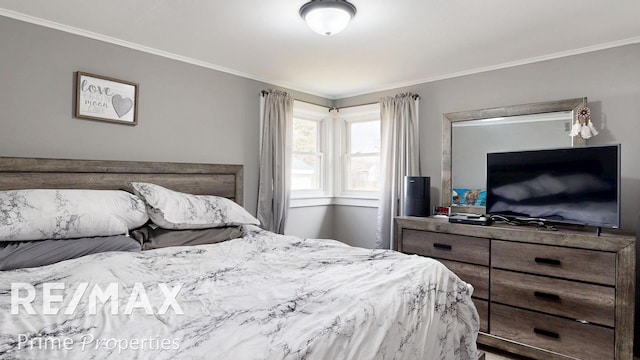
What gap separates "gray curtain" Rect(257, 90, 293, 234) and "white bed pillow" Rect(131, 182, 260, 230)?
0.87 meters

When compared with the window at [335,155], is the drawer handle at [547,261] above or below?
below

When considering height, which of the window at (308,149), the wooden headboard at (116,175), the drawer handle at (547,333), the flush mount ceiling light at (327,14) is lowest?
the drawer handle at (547,333)

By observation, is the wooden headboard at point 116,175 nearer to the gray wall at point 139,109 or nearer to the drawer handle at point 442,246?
the gray wall at point 139,109

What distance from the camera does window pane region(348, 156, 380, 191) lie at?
4352mm

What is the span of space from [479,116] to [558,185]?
3.16 feet

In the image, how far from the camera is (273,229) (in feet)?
12.1

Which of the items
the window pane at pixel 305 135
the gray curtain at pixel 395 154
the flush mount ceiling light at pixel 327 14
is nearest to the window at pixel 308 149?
the window pane at pixel 305 135

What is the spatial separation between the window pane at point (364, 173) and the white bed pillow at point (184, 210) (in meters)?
1.96

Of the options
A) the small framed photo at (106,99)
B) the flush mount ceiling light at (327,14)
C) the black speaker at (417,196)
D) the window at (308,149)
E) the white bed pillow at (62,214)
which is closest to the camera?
the white bed pillow at (62,214)

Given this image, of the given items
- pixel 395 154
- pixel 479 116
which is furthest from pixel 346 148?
pixel 479 116

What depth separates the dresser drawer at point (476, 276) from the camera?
2.81 metres

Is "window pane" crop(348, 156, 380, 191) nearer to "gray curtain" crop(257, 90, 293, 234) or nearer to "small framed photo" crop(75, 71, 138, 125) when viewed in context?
"gray curtain" crop(257, 90, 293, 234)

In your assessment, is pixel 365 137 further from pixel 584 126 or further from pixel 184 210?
pixel 184 210

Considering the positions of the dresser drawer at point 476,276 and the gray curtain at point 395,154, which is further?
the gray curtain at point 395,154
